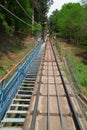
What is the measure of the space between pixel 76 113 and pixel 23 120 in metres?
1.85

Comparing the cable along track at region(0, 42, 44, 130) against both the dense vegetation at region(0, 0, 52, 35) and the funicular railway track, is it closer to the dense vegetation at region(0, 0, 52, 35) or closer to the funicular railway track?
the funicular railway track

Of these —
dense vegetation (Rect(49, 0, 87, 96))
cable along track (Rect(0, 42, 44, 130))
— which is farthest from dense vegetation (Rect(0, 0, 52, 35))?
cable along track (Rect(0, 42, 44, 130))

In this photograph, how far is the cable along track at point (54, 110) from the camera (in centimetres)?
822

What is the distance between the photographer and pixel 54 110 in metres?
9.70

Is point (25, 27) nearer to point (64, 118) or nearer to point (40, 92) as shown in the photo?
point (40, 92)

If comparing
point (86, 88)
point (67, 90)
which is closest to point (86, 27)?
point (86, 88)

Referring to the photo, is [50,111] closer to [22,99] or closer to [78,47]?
[22,99]

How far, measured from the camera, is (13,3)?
30.7 metres

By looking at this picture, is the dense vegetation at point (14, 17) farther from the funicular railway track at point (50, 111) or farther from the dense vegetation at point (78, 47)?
the funicular railway track at point (50, 111)

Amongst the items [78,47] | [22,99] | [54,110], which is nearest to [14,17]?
[22,99]

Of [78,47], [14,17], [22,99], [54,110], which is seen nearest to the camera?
[54,110]

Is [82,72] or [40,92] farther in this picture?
[82,72]

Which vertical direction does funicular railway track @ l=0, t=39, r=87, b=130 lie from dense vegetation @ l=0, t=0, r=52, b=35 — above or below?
below

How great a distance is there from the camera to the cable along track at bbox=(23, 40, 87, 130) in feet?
27.0
